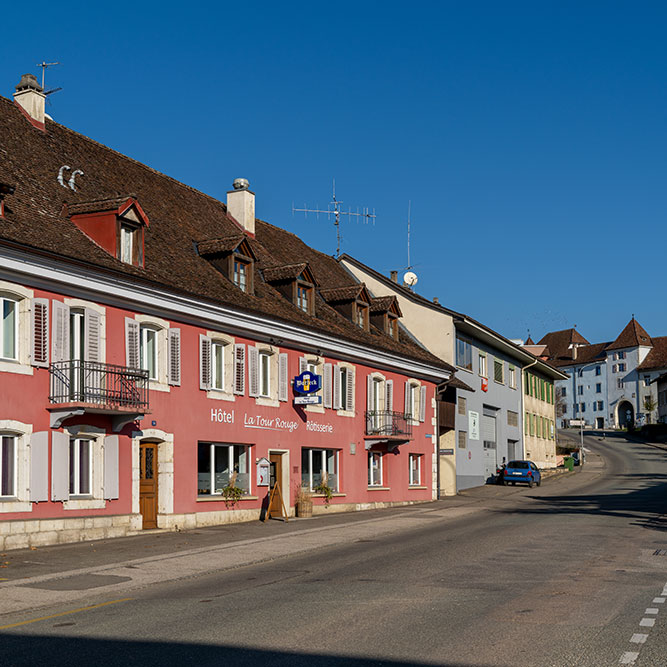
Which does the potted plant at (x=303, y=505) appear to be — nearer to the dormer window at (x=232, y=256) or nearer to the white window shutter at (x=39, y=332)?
the dormer window at (x=232, y=256)

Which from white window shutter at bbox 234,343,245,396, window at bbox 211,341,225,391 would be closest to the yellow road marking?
window at bbox 211,341,225,391

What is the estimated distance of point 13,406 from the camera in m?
20.0

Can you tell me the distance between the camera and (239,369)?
2784 centimetres

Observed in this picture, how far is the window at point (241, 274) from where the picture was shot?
29062 millimetres

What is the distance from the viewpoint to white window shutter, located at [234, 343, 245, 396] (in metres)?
27.6

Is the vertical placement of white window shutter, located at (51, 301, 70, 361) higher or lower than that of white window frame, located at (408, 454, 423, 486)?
higher

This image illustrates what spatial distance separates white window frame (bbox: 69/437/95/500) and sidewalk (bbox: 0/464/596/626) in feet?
3.96

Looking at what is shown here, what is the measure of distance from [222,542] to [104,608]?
9.85 meters

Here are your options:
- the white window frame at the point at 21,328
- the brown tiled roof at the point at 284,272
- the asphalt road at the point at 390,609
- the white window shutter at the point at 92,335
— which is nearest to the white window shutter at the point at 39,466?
the white window frame at the point at 21,328

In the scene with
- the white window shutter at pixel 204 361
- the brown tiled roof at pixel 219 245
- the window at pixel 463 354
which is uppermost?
the brown tiled roof at pixel 219 245

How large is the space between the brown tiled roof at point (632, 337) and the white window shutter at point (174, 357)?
128 metres

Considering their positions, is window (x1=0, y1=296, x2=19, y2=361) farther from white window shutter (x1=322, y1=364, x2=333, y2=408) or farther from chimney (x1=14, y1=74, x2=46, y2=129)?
white window shutter (x1=322, y1=364, x2=333, y2=408)

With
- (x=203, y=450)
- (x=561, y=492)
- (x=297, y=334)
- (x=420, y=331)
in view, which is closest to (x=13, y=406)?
(x=203, y=450)

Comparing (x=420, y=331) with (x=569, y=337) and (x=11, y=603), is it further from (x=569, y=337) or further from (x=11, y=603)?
(x=569, y=337)
